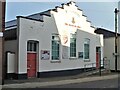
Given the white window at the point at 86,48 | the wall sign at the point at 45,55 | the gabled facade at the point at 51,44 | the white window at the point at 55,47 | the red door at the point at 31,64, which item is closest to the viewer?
the gabled facade at the point at 51,44

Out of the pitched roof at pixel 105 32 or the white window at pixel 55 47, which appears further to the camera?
the pitched roof at pixel 105 32

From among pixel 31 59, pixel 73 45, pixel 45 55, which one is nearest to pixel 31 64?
pixel 31 59

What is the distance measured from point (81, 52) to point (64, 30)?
11.9ft

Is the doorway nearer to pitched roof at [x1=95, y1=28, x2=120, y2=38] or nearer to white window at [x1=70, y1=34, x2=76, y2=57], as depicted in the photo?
white window at [x1=70, y1=34, x2=76, y2=57]

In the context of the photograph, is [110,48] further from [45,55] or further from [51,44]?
[45,55]

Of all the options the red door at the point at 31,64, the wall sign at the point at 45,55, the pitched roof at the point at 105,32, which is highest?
the pitched roof at the point at 105,32

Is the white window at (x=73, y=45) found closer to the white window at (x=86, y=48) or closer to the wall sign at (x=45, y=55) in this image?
the white window at (x=86, y=48)

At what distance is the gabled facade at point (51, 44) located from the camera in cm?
2392

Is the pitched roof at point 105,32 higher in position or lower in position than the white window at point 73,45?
higher

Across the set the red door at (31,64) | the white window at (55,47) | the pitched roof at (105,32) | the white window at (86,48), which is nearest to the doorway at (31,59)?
the red door at (31,64)

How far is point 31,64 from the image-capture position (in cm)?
2519

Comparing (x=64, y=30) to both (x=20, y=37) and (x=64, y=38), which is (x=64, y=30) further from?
(x=20, y=37)

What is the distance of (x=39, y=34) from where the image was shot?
25.5 metres

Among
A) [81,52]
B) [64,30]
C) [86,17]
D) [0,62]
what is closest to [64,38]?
[64,30]
